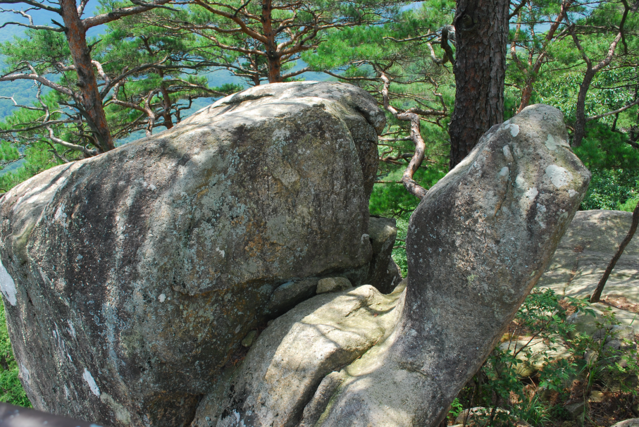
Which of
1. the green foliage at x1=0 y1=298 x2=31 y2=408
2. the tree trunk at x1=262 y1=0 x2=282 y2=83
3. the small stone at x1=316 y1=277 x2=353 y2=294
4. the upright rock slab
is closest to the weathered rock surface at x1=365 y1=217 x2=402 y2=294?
the small stone at x1=316 y1=277 x2=353 y2=294

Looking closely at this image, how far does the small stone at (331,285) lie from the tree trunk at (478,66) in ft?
6.02

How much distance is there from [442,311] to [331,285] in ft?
4.44

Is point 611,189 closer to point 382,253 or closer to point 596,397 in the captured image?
point 596,397

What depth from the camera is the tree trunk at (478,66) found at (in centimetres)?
390

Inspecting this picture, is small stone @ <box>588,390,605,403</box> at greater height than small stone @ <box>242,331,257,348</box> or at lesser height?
lesser

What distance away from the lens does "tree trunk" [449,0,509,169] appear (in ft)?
12.8

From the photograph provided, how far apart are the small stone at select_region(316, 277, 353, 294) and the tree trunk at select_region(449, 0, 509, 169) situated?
72.2 inches

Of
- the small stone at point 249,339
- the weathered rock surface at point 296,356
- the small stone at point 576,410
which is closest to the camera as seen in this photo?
the weathered rock surface at point 296,356

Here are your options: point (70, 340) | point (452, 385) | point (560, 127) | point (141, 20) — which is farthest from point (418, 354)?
point (141, 20)

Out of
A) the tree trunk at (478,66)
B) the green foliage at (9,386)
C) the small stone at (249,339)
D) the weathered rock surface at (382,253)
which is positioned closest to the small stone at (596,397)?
the weathered rock surface at (382,253)

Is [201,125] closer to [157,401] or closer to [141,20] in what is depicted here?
[157,401]

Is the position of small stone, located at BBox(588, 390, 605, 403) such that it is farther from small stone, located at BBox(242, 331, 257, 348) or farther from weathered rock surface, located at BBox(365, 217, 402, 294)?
small stone, located at BBox(242, 331, 257, 348)

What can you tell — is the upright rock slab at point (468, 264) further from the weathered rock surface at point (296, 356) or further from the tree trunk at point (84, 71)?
the tree trunk at point (84, 71)

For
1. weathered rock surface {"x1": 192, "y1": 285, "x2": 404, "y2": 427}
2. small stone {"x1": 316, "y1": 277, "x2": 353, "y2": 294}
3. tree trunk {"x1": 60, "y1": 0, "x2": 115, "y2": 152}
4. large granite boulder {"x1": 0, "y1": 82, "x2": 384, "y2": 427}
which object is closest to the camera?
weathered rock surface {"x1": 192, "y1": 285, "x2": 404, "y2": 427}
